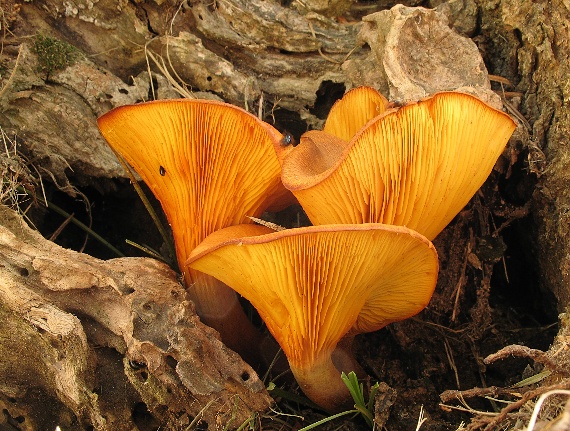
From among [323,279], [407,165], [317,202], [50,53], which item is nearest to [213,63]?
[50,53]

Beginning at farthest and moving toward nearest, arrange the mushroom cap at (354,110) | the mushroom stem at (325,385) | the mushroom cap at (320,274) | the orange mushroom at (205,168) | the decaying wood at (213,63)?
the decaying wood at (213,63)
the mushroom cap at (354,110)
the mushroom stem at (325,385)
the orange mushroom at (205,168)
the mushroom cap at (320,274)

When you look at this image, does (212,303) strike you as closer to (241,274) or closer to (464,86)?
(241,274)

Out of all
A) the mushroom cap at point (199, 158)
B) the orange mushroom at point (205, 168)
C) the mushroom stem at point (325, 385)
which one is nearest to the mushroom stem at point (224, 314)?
the orange mushroom at point (205, 168)

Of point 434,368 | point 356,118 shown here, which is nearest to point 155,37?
point 356,118

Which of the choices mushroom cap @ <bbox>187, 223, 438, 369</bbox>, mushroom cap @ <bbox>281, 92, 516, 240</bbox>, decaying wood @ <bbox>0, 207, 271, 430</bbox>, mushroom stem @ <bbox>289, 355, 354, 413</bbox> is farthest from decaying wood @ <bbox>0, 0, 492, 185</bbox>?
mushroom stem @ <bbox>289, 355, 354, 413</bbox>

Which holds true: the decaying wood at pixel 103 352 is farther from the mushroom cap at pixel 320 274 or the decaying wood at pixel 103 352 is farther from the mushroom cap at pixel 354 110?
the mushroom cap at pixel 354 110

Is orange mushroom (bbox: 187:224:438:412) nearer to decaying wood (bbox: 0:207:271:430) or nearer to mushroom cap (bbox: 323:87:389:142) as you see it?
decaying wood (bbox: 0:207:271:430)
